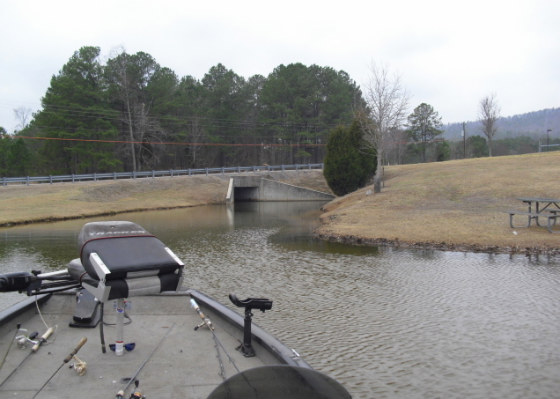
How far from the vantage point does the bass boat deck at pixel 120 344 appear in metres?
4.78

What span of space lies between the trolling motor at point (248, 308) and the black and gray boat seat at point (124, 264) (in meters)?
0.75

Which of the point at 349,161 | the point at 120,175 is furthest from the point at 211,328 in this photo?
the point at 120,175

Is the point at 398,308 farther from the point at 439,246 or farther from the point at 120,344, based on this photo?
the point at 439,246

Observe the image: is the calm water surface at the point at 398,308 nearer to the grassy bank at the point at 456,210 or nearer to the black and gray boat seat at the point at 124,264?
the grassy bank at the point at 456,210

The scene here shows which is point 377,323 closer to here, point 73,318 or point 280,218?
point 73,318

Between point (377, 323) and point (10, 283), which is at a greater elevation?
point (10, 283)

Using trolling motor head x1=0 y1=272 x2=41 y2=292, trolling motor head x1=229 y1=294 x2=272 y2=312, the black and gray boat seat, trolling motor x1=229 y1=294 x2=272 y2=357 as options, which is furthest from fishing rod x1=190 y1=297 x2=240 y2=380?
trolling motor head x1=0 y1=272 x2=41 y2=292

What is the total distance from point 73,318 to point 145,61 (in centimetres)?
6130

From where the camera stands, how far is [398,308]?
1078cm

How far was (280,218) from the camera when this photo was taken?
33.1m

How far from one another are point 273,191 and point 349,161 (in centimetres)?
1490

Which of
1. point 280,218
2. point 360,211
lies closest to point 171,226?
point 280,218

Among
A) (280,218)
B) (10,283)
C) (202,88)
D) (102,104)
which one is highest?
(202,88)

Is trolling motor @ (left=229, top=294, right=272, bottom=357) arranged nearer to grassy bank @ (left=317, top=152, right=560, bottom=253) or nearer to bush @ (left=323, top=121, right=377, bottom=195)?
grassy bank @ (left=317, top=152, right=560, bottom=253)
